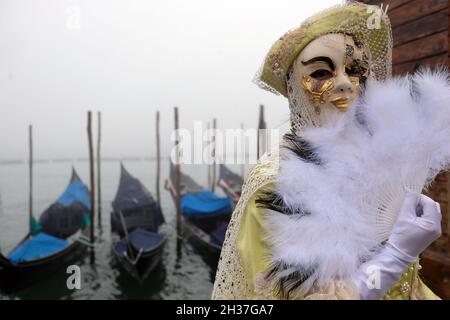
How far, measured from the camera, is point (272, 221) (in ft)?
2.72

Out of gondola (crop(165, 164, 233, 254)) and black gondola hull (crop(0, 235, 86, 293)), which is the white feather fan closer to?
black gondola hull (crop(0, 235, 86, 293))

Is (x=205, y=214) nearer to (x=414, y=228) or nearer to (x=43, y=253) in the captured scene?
(x=43, y=253)

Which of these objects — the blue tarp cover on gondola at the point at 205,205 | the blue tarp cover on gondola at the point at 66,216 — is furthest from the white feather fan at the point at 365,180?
the blue tarp cover on gondola at the point at 66,216

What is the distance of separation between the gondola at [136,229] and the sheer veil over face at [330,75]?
8.17 m

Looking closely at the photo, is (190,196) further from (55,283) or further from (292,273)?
(292,273)

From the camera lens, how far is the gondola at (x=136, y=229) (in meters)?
8.57

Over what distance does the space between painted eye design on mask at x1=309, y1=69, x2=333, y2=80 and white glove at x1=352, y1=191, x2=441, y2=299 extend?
1.62ft

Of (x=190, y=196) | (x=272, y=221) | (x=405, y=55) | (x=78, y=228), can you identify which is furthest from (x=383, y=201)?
(x=78, y=228)

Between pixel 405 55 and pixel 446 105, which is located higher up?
pixel 405 55

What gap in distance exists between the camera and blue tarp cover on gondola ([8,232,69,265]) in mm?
8375

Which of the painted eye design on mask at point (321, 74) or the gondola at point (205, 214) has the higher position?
the painted eye design on mask at point (321, 74)

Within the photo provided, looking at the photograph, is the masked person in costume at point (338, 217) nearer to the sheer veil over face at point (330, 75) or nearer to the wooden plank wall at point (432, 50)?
the sheer veil over face at point (330, 75)
